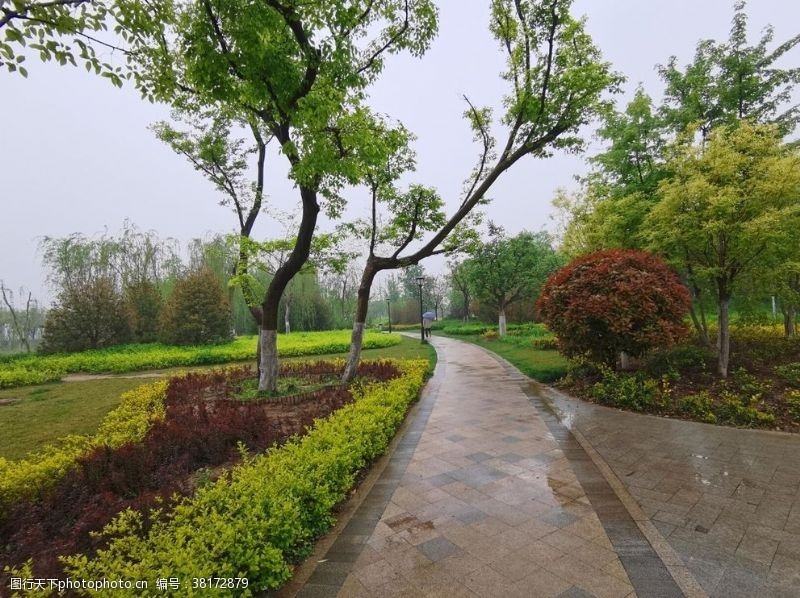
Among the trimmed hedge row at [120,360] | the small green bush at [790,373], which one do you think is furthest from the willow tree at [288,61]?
the trimmed hedge row at [120,360]

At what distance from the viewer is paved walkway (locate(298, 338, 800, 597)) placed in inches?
90.7

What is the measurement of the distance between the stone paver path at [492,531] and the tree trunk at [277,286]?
362 cm

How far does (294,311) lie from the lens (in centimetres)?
3178

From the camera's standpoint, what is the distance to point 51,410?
304 inches

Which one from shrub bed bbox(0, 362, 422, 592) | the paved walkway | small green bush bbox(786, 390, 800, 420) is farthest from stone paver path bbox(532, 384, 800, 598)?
shrub bed bbox(0, 362, 422, 592)

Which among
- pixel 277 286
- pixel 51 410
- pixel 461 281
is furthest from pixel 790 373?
pixel 461 281

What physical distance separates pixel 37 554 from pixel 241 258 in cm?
706

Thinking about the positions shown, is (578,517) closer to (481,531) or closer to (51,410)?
(481,531)

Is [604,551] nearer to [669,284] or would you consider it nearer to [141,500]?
[141,500]

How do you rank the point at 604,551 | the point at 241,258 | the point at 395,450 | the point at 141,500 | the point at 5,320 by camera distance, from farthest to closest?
the point at 5,320, the point at 241,258, the point at 395,450, the point at 141,500, the point at 604,551

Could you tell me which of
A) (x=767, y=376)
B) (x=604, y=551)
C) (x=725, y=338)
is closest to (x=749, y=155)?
(x=725, y=338)

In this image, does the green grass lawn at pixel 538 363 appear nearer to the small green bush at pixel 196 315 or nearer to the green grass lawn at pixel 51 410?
the green grass lawn at pixel 51 410

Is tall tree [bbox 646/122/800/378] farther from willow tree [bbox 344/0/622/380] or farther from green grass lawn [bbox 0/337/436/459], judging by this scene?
green grass lawn [bbox 0/337/436/459]

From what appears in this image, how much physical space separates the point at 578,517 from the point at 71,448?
5.38 meters
